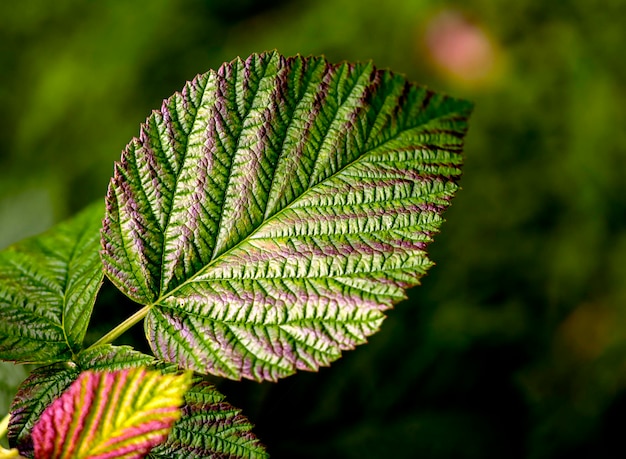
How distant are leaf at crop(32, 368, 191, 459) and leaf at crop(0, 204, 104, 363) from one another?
0.14m

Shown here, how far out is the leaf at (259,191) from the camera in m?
0.53

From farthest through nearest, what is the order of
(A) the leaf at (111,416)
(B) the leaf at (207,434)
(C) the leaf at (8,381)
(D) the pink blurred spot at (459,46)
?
(D) the pink blurred spot at (459,46) → (C) the leaf at (8,381) → (B) the leaf at (207,434) → (A) the leaf at (111,416)

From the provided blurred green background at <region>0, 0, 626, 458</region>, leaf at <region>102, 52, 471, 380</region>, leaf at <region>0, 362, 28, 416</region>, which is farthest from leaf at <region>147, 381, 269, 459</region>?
blurred green background at <region>0, 0, 626, 458</region>

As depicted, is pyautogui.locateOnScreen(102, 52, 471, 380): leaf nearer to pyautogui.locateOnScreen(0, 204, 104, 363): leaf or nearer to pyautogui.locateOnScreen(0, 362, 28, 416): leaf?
pyautogui.locateOnScreen(0, 204, 104, 363): leaf

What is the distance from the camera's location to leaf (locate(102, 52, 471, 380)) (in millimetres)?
532

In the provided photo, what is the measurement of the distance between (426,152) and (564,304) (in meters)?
1.06

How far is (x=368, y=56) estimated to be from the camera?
5.29 feet

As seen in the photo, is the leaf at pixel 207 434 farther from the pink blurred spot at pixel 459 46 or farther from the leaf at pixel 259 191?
the pink blurred spot at pixel 459 46

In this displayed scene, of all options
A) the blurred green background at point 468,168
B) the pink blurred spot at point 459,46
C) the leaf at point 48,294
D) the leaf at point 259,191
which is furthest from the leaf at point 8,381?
the pink blurred spot at point 459,46

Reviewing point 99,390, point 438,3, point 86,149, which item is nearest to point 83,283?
point 99,390

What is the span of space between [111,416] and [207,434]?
12 cm

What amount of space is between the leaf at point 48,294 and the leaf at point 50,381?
2 cm

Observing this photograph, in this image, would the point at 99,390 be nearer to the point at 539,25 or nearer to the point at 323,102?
the point at 323,102

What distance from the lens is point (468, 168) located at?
155 cm
